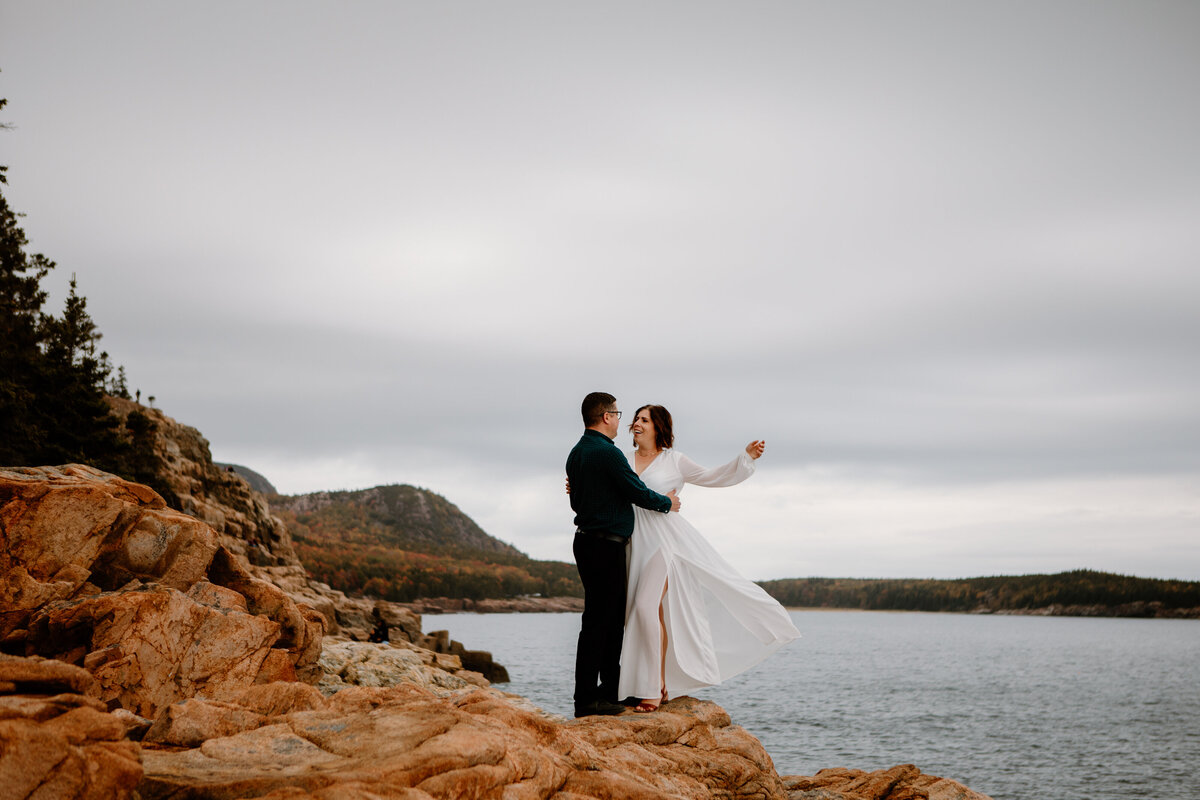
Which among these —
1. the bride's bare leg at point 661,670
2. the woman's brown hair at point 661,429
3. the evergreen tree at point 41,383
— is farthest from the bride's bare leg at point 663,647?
the evergreen tree at point 41,383

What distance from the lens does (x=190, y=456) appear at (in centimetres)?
5162

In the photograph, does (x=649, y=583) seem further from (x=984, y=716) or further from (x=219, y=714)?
(x=984, y=716)

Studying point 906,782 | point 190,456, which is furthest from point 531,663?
point 906,782

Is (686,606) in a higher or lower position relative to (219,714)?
higher

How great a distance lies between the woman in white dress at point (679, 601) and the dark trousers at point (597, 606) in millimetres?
292

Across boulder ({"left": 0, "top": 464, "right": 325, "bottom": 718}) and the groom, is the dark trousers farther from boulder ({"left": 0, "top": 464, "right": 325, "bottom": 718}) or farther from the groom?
boulder ({"left": 0, "top": 464, "right": 325, "bottom": 718})

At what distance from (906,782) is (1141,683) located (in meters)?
75.1

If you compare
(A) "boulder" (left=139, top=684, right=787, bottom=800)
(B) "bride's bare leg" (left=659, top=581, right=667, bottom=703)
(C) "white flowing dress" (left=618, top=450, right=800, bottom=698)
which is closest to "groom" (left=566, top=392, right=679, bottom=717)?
(C) "white flowing dress" (left=618, top=450, right=800, bottom=698)

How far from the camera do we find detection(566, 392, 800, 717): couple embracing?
28.4 feet

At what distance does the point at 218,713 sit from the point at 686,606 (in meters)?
4.95

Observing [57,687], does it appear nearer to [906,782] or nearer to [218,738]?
[218,738]

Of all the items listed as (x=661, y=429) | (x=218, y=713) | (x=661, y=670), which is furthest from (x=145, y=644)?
(x=661, y=429)

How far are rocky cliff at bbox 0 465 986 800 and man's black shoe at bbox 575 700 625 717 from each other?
40cm

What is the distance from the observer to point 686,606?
9.22m
